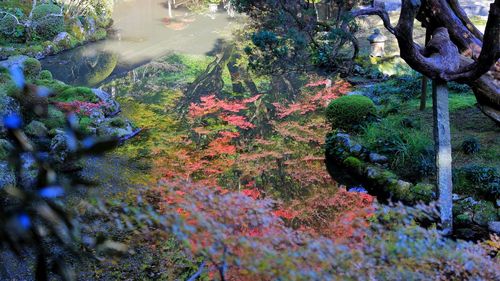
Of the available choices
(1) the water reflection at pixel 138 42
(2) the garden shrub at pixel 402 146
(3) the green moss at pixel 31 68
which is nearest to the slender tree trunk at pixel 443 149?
(2) the garden shrub at pixel 402 146

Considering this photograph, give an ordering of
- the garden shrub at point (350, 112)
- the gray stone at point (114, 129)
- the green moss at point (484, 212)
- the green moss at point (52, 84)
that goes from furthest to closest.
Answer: the green moss at point (52, 84)
the gray stone at point (114, 129)
the garden shrub at point (350, 112)
the green moss at point (484, 212)

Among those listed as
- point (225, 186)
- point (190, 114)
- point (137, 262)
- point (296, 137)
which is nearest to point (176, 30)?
point (190, 114)

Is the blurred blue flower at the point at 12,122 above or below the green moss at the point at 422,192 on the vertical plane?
above

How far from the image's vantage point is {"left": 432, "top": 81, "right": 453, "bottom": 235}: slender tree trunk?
4.98m

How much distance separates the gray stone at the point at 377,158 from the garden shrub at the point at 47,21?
39.4ft

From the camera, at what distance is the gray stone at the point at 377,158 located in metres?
6.71

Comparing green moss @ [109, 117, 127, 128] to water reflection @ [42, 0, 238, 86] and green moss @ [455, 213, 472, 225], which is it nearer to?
water reflection @ [42, 0, 238, 86]

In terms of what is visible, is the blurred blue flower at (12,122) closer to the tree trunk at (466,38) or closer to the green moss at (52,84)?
the tree trunk at (466,38)

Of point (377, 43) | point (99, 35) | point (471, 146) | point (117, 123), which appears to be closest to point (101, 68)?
point (99, 35)

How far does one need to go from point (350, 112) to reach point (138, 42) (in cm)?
1058

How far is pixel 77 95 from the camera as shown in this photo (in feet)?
32.7

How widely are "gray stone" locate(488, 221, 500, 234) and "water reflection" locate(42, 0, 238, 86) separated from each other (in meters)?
9.97

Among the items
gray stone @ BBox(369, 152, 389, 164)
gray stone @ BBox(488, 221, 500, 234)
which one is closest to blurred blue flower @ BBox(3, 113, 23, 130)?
gray stone @ BBox(488, 221, 500, 234)

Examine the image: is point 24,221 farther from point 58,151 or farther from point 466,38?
point 466,38
